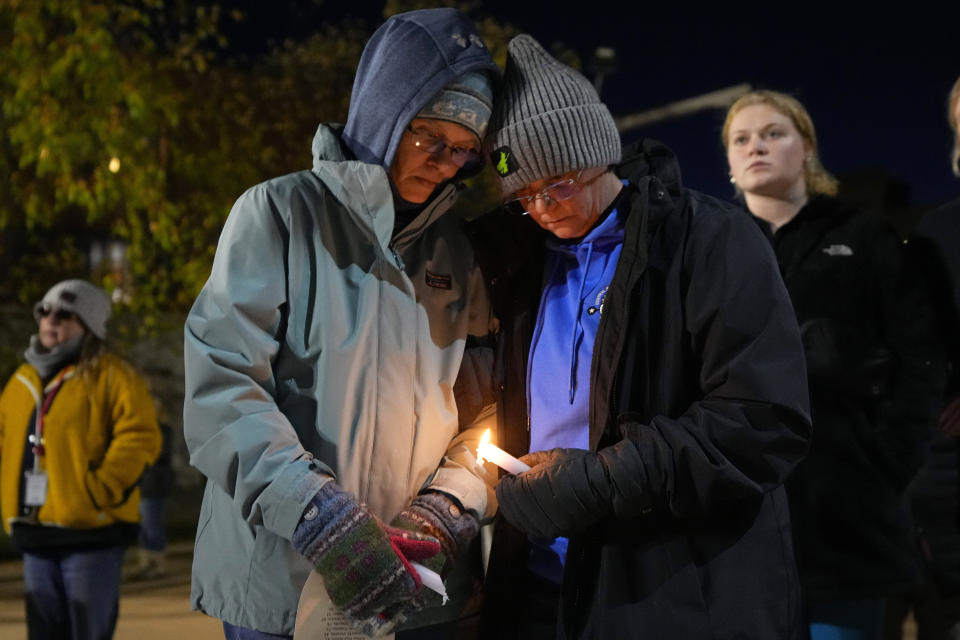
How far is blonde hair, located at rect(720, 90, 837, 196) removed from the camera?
379cm

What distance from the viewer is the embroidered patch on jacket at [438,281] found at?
2545 millimetres

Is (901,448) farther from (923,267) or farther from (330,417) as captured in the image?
(330,417)

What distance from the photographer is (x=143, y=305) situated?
35.0ft

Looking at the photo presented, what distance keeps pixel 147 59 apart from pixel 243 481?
8550mm

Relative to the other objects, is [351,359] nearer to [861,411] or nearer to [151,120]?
[861,411]

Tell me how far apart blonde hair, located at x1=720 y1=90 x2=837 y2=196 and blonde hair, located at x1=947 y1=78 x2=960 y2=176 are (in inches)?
18.9

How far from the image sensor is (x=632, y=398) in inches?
92.0

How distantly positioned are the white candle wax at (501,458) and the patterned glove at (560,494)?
0.02 meters

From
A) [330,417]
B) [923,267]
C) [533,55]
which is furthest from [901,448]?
[330,417]

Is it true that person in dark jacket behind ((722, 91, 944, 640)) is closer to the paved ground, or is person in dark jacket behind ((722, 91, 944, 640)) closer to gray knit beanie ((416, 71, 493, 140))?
gray knit beanie ((416, 71, 493, 140))

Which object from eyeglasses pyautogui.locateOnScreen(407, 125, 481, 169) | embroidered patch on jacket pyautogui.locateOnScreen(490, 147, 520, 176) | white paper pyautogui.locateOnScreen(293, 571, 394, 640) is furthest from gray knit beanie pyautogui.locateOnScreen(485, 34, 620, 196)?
white paper pyautogui.locateOnScreen(293, 571, 394, 640)

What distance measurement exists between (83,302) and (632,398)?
409cm

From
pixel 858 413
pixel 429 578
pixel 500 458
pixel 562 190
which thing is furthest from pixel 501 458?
pixel 858 413

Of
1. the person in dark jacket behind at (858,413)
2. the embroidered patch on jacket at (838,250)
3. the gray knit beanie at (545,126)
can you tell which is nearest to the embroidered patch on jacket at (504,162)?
the gray knit beanie at (545,126)
